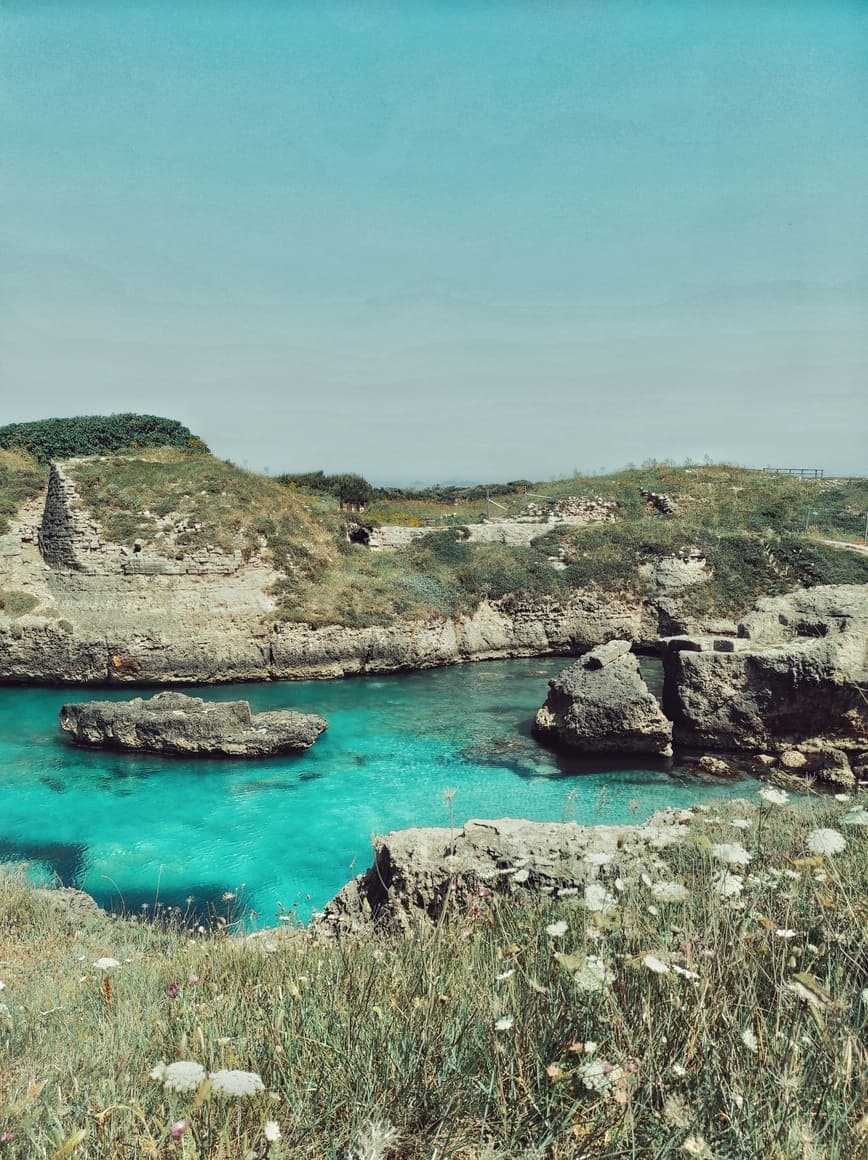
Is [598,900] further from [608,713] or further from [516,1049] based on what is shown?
[608,713]

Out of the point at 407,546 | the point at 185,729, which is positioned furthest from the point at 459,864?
the point at 407,546

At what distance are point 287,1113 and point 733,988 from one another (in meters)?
1.66

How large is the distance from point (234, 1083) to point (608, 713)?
1449 centimetres

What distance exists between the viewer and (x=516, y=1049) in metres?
2.30

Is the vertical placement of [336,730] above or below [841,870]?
below

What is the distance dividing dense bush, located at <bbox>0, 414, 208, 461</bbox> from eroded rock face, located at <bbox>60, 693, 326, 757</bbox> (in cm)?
2162

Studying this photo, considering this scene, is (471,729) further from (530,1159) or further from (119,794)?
(530,1159)

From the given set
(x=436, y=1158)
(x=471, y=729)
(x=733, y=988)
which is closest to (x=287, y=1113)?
(x=436, y=1158)

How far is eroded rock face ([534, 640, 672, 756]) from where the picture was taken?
15.3 metres

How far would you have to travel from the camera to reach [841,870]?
3564 mm

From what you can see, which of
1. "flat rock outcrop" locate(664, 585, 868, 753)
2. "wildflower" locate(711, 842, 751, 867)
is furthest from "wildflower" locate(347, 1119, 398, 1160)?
"flat rock outcrop" locate(664, 585, 868, 753)

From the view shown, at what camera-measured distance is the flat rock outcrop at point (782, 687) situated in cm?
1419

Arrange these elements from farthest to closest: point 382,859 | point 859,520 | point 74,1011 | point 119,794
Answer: point 859,520, point 119,794, point 382,859, point 74,1011

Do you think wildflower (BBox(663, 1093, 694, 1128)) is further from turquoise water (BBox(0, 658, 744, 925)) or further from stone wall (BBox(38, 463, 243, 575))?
stone wall (BBox(38, 463, 243, 575))
